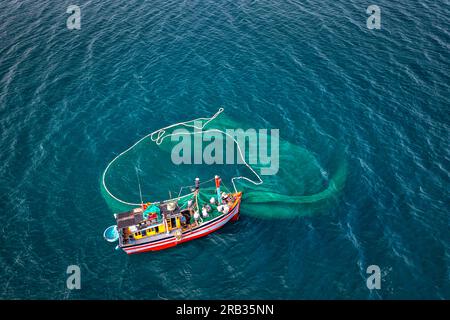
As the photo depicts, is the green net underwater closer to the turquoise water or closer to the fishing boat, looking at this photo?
the turquoise water

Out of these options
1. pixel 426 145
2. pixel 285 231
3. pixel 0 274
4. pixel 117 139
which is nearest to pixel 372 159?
pixel 426 145

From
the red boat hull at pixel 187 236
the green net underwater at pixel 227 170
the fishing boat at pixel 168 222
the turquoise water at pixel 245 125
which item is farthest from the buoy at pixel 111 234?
the green net underwater at pixel 227 170

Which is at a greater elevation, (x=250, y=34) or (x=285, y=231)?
(x=250, y=34)

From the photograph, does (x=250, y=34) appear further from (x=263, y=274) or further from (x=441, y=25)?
(x=263, y=274)

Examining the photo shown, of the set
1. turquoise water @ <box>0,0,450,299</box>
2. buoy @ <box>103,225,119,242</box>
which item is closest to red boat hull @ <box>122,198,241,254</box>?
turquoise water @ <box>0,0,450,299</box>

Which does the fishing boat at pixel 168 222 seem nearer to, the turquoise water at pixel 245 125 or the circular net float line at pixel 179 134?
the turquoise water at pixel 245 125
